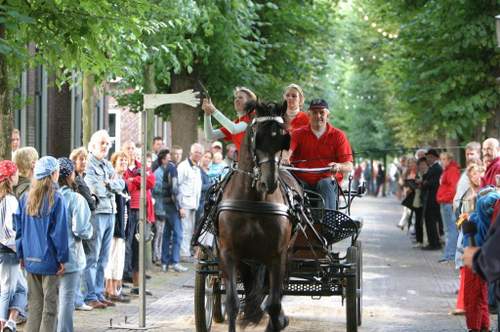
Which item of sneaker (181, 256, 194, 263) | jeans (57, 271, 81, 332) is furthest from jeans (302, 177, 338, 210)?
sneaker (181, 256, 194, 263)

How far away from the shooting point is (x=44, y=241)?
10.5 m

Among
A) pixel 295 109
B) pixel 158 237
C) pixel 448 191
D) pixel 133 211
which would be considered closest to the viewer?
pixel 295 109

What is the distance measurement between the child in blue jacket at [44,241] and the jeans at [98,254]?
181 inches

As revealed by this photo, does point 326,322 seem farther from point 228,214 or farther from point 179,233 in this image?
point 179,233

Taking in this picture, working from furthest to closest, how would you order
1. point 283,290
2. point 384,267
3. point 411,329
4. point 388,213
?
1. point 388,213
2. point 384,267
3. point 411,329
4. point 283,290

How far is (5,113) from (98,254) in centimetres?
292

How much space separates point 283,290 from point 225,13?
1555 centimetres

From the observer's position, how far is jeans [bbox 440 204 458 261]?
24219 mm

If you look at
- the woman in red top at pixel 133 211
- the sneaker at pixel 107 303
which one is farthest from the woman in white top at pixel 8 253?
the woman in red top at pixel 133 211

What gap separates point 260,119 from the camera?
11180mm

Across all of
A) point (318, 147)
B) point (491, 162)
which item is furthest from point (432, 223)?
point (318, 147)

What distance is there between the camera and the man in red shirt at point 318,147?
1315 cm

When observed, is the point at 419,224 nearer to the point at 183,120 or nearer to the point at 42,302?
the point at 183,120

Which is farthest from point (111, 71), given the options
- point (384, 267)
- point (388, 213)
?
point (388, 213)
